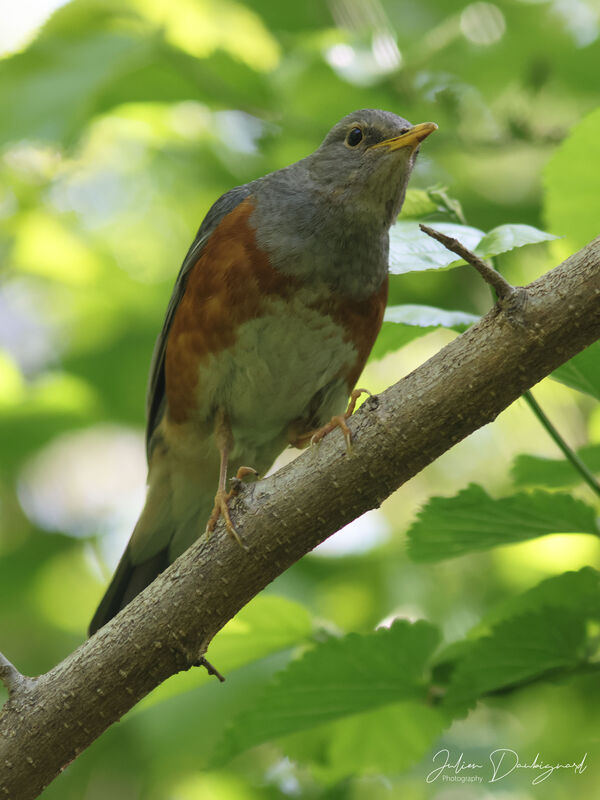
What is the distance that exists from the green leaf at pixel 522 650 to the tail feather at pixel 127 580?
7.14 ft

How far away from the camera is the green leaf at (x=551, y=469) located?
2977mm

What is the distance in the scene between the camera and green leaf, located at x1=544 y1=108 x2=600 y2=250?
2.67 m

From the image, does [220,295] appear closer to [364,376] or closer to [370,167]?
[370,167]

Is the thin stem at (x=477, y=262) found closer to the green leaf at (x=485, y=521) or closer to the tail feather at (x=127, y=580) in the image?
the green leaf at (x=485, y=521)

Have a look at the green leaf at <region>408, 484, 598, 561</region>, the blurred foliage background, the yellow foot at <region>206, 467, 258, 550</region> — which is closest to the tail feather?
the blurred foliage background

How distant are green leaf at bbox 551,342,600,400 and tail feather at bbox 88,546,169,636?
102 inches

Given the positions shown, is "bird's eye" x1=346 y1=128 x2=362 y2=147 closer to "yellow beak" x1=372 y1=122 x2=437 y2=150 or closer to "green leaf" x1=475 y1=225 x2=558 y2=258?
"yellow beak" x1=372 y1=122 x2=437 y2=150

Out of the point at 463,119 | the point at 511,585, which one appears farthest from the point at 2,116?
the point at 511,585

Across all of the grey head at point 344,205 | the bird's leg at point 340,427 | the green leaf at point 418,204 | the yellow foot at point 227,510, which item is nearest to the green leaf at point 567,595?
the bird's leg at point 340,427

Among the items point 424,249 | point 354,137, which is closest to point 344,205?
point 354,137

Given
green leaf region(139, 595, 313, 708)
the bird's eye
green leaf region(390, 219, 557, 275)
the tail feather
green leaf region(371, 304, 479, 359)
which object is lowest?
green leaf region(139, 595, 313, 708)

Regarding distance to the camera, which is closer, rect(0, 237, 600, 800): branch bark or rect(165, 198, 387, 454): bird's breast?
rect(0, 237, 600, 800): branch bark

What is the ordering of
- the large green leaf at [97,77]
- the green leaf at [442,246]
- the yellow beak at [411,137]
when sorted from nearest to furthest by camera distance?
the green leaf at [442,246]
the large green leaf at [97,77]
the yellow beak at [411,137]

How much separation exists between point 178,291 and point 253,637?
1.95 m
